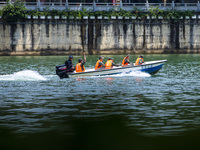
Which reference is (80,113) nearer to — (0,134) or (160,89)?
(0,134)

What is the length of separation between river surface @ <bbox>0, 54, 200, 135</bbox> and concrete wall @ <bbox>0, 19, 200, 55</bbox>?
2850cm

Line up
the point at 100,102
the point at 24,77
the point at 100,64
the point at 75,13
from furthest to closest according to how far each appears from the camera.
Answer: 1. the point at 75,13
2. the point at 100,64
3. the point at 24,77
4. the point at 100,102

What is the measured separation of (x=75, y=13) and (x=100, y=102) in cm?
3924

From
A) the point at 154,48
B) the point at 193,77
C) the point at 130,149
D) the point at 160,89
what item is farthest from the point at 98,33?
the point at 130,149

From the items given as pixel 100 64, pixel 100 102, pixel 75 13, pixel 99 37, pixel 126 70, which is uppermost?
pixel 75 13

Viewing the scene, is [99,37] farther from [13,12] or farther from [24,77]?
[24,77]

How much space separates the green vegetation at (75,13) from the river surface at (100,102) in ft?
93.1

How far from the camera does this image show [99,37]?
190 feet

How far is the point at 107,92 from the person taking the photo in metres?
21.8

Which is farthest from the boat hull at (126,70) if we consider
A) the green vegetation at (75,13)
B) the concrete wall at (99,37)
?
the concrete wall at (99,37)

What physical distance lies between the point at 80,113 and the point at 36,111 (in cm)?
170

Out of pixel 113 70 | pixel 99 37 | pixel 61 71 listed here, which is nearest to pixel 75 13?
pixel 99 37

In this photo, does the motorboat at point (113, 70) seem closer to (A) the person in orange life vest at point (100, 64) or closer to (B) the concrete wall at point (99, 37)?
(A) the person in orange life vest at point (100, 64)

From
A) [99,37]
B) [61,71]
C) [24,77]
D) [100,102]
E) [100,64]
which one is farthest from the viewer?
[99,37]
